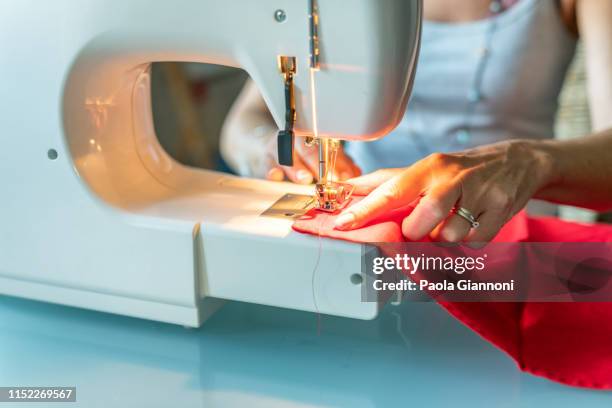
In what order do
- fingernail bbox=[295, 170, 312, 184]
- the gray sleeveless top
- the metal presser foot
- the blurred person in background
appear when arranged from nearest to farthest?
1. the metal presser foot
2. fingernail bbox=[295, 170, 312, 184]
3. the blurred person in background
4. the gray sleeveless top

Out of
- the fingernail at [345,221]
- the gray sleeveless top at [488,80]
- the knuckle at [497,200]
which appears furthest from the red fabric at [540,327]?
the gray sleeveless top at [488,80]

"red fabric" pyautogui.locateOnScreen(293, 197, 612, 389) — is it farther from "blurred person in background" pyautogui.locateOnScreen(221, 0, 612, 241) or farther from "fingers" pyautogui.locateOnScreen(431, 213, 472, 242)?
"blurred person in background" pyautogui.locateOnScreen(221, 0, 612, 241)

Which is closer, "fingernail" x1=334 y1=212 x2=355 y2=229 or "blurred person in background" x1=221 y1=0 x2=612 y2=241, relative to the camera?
"fingernail" x1=334 y1=212 x2=355 y2=229

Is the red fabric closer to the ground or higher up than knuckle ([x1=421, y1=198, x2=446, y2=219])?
closer to the ground

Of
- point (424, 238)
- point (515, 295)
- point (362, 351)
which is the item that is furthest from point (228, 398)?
point (515, 295)

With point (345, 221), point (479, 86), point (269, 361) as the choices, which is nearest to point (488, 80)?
point (479, 86)

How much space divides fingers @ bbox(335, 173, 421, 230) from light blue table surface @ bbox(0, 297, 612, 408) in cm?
18

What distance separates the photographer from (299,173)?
1.18 meters

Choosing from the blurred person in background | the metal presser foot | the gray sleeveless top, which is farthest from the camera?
the gray sleeveless top

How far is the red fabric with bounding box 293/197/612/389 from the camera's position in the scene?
0.85 m

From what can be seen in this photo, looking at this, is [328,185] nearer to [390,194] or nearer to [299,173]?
[390,194]

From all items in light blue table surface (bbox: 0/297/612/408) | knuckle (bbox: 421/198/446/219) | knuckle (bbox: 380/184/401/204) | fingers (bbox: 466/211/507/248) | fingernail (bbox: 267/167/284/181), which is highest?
knuckle (bbox: 380/184/401/204)

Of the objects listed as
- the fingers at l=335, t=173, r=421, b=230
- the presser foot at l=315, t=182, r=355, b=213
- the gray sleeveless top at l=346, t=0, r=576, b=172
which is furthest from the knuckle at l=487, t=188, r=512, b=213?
the gray sleeveless top at l=346, t=0, r=576, b=172

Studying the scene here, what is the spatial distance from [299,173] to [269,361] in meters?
0.38
